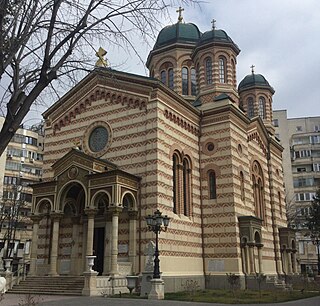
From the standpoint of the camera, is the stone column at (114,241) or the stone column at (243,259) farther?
the stone column at (243,259)

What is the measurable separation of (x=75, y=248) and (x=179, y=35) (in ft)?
63.8

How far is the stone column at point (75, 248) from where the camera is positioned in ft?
75.3

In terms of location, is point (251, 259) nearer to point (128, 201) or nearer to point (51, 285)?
point (128, 201)

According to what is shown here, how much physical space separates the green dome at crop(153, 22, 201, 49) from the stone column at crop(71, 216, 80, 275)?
56.6 feet

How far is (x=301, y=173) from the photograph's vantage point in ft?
190

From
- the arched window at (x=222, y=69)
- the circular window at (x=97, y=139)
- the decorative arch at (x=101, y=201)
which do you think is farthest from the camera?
the arched window at (x=222, y=69)

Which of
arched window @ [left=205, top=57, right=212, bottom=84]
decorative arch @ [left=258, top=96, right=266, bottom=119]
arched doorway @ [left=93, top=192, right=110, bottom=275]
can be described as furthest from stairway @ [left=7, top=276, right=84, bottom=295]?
decorative arch @ [left=258, top=96, right=266, bottom=119]

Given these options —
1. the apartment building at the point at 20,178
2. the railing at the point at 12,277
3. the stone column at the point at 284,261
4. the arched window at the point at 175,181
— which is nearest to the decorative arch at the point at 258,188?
the stone column at the point at 284,261

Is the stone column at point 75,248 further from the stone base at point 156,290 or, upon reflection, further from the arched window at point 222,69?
the arched window at point 222,69

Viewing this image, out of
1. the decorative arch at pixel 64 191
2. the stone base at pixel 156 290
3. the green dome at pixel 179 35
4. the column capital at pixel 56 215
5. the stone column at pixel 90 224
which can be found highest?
the green dome at pixel 179 35

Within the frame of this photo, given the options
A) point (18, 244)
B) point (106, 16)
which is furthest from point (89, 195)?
point (18, 244)

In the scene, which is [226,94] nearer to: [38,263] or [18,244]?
[38,263]

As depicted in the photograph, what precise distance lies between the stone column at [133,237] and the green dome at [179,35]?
17.7 m

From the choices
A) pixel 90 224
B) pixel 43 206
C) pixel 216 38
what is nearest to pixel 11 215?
pixel 43 206
